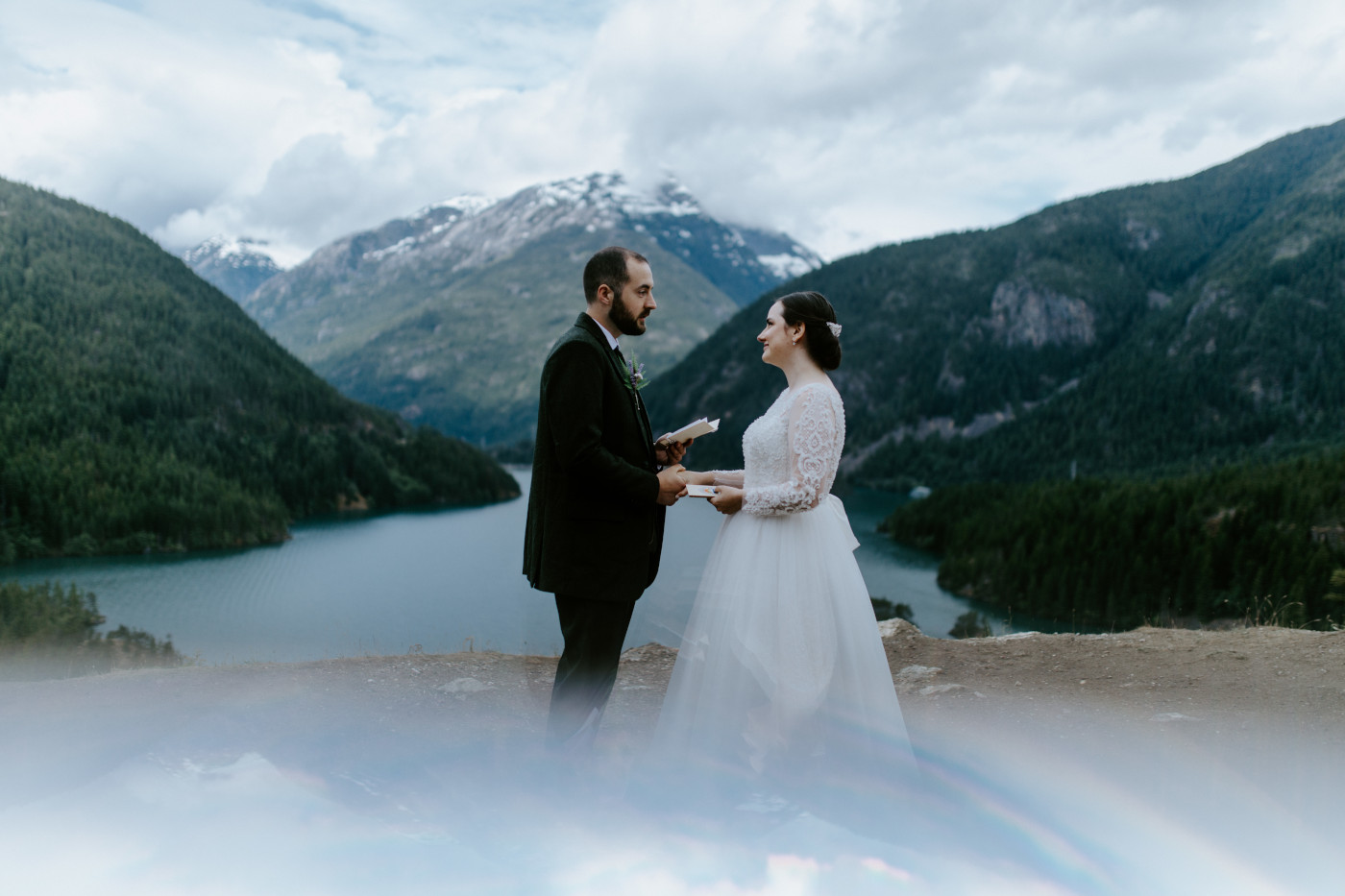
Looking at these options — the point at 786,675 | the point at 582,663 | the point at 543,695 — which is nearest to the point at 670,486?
the point at 582,663

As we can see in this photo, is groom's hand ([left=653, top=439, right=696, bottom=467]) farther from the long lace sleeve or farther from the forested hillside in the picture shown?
the forested hillside

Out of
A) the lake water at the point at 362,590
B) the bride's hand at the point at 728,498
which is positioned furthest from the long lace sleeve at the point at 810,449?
the lake water at the point at 362,590

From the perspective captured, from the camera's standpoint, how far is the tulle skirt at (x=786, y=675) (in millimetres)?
4531

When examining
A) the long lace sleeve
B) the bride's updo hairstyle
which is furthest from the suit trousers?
the bride's updo hairstyle

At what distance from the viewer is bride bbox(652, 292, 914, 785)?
4527 mm

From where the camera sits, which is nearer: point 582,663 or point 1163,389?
point 582,663

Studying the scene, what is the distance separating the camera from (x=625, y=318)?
4.41 m

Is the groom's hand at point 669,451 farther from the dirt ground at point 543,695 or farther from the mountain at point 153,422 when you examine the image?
the mountain at point 153,422

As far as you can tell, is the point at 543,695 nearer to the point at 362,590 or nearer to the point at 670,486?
the point at 670,486

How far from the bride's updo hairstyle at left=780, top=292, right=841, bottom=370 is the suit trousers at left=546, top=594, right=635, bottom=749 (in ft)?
5.72

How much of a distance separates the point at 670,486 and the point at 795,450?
0.73 meters

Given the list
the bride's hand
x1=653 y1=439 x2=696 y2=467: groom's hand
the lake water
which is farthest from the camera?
the lake water

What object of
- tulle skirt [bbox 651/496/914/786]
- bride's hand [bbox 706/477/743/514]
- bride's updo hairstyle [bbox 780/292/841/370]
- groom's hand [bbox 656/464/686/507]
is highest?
bride's updo hairstyle [bbox 780/292/841/370]

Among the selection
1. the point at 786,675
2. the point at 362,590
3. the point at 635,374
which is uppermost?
the point at 635,374
